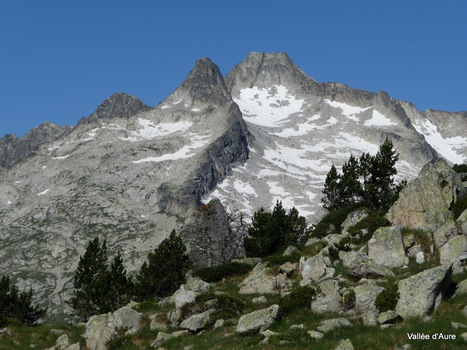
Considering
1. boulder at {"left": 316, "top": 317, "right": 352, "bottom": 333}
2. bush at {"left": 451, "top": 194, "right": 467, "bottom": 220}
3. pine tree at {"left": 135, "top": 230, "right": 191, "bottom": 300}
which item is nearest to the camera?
boulder at {"left": 316, "top": 317, "right": 352, "bottom": 333}

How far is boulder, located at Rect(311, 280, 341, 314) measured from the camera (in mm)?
27484

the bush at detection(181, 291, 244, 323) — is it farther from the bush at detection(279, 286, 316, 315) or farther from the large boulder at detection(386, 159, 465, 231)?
the large boulder at detection(386, 159, 465, 231)

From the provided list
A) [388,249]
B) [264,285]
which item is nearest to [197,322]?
[264,285]

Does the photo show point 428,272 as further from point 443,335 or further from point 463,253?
point 463,253

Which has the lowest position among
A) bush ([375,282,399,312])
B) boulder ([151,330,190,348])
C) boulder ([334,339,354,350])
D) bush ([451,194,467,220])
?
boulder ([334,339,354,350])

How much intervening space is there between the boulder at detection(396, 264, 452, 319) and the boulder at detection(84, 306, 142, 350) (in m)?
17.9

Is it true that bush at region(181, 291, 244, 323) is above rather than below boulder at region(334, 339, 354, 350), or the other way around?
above

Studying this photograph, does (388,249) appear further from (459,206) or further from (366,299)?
(459,206)

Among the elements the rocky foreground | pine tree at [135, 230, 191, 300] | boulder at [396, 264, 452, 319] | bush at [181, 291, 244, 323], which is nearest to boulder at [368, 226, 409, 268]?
the rocky foreground

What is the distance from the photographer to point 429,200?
42.7 m

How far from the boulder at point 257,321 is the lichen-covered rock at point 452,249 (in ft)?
45.6

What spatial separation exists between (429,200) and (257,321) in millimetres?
23833

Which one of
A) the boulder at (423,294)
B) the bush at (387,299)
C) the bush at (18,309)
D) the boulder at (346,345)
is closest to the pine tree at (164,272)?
the bush at (18,309)

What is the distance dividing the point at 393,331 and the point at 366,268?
11.5 meters
